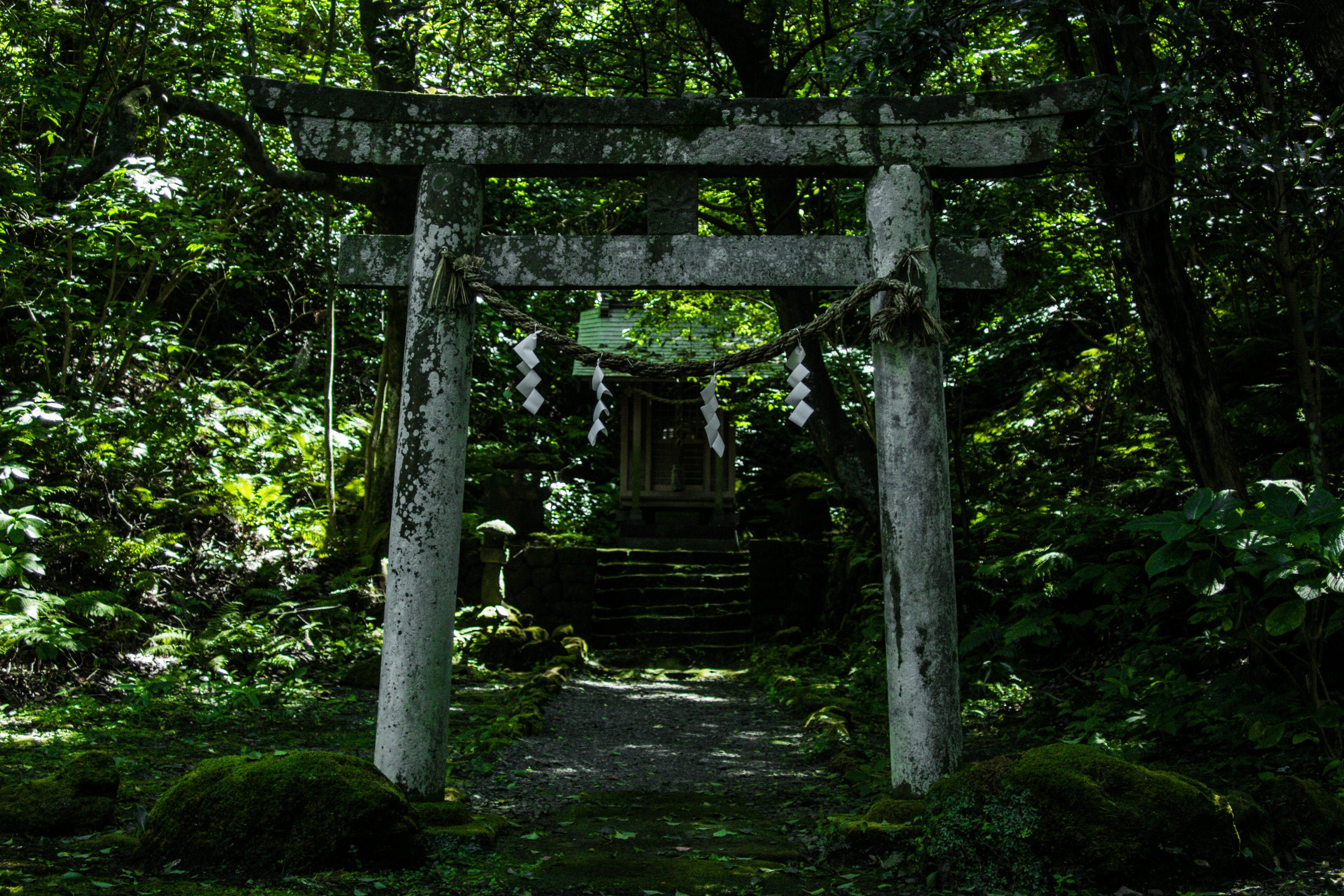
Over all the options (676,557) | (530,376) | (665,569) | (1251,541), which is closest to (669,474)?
(676,557)

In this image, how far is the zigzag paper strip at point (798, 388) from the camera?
442 cm

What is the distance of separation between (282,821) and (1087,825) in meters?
3.00

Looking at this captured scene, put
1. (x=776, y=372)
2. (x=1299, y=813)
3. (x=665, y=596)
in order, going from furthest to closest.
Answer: (x=776, y=372) → (x=665, y=596) → (x=1299, y=813)

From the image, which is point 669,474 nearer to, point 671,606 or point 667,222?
point 671,606

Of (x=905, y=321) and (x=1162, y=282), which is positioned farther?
(x=1162, y=282)

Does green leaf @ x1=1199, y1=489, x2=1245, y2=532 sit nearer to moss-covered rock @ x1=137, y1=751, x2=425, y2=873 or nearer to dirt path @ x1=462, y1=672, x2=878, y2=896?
dirt path @ x1=462, y1=672, x2=878, y2=896

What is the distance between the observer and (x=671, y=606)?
12922 millimetres

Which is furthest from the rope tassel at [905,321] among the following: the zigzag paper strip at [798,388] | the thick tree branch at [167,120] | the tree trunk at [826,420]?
the thick tree branch at [167,120]

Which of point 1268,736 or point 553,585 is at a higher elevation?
point 553,585

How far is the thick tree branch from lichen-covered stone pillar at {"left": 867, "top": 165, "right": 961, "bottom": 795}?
16.4 feet

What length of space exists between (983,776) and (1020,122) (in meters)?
3.09

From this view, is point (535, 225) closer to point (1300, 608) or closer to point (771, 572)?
point (771, 572)

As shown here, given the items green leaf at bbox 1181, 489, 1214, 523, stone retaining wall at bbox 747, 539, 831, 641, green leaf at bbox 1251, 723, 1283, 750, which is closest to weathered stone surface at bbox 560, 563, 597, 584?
stone retaining wall at bbox 747, 539, 831, 641

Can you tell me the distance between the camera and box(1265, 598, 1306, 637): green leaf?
392 centimetres
